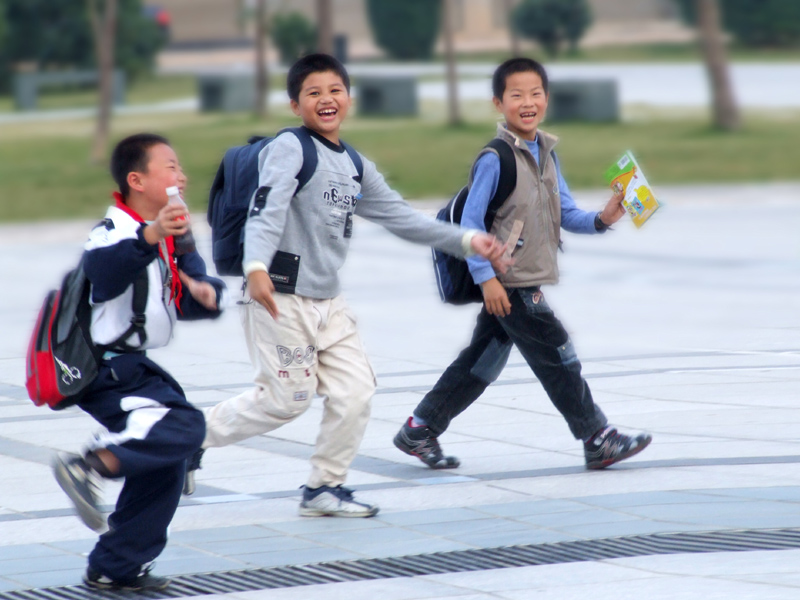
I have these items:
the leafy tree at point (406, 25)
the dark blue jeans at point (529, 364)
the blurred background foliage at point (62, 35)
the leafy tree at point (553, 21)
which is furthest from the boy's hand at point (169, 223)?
the leafy tree at point (406, 25)

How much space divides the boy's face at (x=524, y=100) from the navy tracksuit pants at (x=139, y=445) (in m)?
1.99

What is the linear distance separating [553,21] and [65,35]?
17.9 m

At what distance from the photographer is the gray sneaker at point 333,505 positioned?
5039mm

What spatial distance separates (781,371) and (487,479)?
269 centimetres

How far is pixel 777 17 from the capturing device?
49.2 metres

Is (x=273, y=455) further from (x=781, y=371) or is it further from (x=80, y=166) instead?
(x=80, y=166)

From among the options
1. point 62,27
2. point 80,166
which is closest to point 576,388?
point 80,166

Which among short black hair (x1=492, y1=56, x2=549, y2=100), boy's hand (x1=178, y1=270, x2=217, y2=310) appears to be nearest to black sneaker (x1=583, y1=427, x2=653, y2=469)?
short black hair (x1=492, y1=56, x2=549, y2=100)

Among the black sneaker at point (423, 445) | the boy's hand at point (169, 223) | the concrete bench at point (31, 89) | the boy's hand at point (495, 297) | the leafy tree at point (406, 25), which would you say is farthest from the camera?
the leafy tree at point (406, 25)

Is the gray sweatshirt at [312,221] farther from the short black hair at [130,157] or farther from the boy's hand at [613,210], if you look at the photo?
the boy's hand at [613,210]

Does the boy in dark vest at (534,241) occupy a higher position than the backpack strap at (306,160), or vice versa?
the backpack strap at (306,160)

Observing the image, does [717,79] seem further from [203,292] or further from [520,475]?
[203,292]

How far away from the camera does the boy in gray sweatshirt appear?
4.94 m

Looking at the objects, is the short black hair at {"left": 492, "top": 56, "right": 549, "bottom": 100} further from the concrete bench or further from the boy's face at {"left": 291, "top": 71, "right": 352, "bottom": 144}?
the concrete bench
